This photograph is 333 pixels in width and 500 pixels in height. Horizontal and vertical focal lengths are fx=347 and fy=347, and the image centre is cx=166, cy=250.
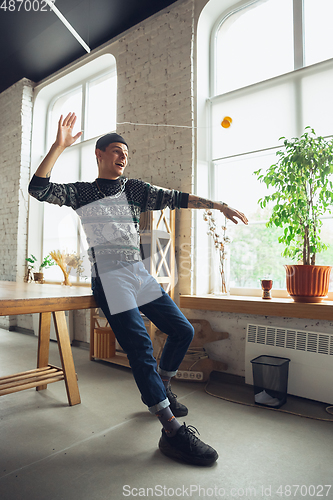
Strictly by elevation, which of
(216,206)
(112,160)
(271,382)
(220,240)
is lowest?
(271,382)

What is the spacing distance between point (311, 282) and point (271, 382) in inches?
26.9

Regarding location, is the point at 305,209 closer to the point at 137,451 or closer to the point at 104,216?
the point at 104,216

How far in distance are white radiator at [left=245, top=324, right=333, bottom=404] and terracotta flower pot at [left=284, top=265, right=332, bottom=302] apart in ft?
0.77

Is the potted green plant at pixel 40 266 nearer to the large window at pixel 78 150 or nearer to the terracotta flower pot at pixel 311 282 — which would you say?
the large window at pixel 78 150

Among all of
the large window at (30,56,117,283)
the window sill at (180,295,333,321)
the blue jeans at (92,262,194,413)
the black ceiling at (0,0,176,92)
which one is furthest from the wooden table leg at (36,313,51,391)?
the black ceiling at (0,0,176,92)

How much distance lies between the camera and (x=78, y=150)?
14.9ft

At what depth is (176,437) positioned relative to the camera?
1513 mm

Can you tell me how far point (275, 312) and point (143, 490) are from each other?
1.41 m

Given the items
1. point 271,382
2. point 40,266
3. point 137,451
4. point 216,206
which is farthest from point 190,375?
point 40,266

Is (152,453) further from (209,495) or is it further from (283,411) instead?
(283,411)

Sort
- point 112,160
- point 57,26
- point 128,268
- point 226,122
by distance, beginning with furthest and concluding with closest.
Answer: point 57,26, point 226,122, point 112,160, point 128,268

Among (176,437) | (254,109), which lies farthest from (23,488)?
(254,109)

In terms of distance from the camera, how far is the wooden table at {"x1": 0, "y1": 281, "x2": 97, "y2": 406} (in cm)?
151

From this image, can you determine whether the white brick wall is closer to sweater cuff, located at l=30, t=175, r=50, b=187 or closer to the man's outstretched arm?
the man's outstretched arm
